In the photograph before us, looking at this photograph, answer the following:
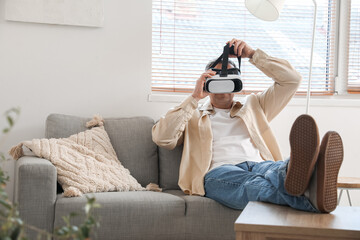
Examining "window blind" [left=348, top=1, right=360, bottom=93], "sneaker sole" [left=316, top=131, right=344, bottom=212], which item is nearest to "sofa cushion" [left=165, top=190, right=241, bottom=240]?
"sneaker sole" [left=316, top=131, right=344, bottom=212]

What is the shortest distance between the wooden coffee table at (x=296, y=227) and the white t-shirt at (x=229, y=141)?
2.75ft

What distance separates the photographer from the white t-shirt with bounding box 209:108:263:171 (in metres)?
2.61

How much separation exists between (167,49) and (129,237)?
1471mm

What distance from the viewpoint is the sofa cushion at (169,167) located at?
2.84 metres

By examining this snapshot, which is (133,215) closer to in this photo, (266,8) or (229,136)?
(229,136)

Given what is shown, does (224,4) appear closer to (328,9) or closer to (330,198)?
(328,9)

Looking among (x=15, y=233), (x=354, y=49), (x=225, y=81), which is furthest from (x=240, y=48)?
(x=15, y=233)

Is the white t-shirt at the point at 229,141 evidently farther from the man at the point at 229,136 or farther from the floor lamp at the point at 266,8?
the floor lamp at the point at 266,8

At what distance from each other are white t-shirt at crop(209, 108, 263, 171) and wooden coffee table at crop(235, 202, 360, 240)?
33.0 inches

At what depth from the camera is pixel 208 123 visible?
2.74m

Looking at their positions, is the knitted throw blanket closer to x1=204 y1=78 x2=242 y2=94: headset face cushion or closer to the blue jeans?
the blue jeans

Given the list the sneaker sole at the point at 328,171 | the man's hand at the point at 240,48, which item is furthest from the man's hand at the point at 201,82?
the sneaker sole at the point at 328,171

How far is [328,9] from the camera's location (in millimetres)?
3486

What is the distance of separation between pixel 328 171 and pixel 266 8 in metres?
1.32
